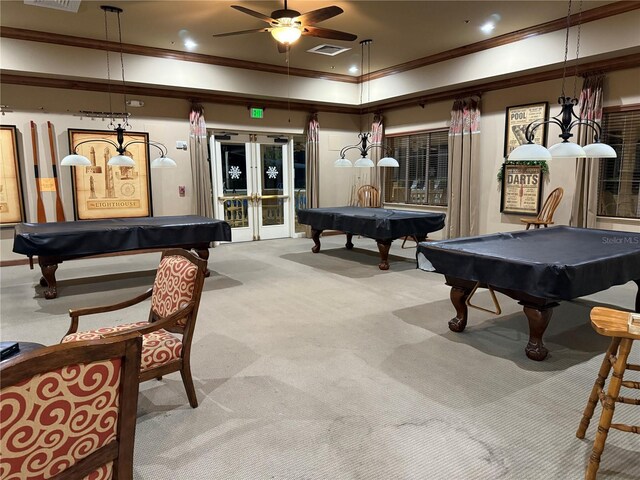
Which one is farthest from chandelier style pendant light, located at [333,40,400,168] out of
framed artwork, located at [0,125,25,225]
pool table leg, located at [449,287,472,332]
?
framed artwork, located at [0,125,25,225]

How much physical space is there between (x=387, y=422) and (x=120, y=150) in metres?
4.54

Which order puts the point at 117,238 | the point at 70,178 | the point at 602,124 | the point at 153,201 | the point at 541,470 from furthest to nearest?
1. the point at 153,201
2. the point at 70,178
3. the point at 602,124
4. the point at 117,238
5. the point at 541,470

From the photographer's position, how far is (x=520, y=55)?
5.76 metres

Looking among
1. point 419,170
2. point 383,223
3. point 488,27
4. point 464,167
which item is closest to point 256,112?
Answer: point 419,170

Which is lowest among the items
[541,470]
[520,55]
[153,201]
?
[541,470]

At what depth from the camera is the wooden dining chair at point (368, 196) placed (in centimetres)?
851

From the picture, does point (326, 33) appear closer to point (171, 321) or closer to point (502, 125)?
point (502, 125)

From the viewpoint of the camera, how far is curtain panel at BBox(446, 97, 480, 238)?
23.1ft

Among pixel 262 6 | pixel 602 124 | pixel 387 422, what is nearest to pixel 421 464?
pixel 387 422

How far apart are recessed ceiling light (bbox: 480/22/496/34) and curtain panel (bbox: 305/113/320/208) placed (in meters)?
3.82

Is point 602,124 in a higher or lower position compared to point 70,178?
higher

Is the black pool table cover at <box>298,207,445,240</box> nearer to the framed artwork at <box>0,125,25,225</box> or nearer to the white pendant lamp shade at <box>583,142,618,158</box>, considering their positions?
the white pendant lamp shade at <box>583,142,618,158</box>

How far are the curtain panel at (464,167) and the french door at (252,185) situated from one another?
332 centimetres

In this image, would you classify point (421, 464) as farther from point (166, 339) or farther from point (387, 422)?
point (166, 339)
